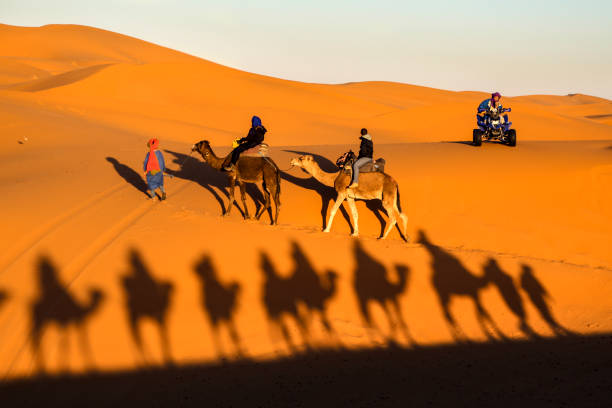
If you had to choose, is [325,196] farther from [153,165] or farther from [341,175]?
[153,165]

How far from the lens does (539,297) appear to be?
26.9 ft

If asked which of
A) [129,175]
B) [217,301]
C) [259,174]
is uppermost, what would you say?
[259,174]

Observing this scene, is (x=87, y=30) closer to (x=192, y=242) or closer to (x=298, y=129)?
(x=298, y=129)

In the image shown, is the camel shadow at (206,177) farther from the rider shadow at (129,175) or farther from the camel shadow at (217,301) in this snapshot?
the camel shadow at (217,301)

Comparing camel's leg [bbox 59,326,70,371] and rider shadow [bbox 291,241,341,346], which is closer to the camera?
camel's leg [bbox 59,326,70,371]

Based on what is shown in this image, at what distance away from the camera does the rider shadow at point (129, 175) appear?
14.2 metres

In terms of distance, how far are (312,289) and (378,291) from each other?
112 centimetres

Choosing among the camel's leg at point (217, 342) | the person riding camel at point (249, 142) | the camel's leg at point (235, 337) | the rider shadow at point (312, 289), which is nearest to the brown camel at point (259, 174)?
the person riding camel at point (249, 142)

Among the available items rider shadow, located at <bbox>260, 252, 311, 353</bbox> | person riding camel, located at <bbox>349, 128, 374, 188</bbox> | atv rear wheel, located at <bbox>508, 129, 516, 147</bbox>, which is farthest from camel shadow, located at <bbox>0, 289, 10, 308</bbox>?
atv rear wheel, located at <bbox>508, 129, 516, 147</bbox>

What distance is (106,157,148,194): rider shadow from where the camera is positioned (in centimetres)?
1417

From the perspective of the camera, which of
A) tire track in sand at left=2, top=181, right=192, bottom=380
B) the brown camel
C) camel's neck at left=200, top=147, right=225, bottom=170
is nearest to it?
tire track in sand at left=2, top=181, right=192, bottom=380

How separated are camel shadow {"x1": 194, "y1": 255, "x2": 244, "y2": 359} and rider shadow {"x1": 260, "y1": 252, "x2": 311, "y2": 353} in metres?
0.52

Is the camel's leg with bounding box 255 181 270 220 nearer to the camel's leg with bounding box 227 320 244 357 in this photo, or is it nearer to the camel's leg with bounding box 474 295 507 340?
the camel's leg with bounding box 227 320 244 357

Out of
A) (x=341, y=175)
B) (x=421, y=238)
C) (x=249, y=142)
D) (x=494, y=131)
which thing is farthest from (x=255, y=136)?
(x=494, y=131)
